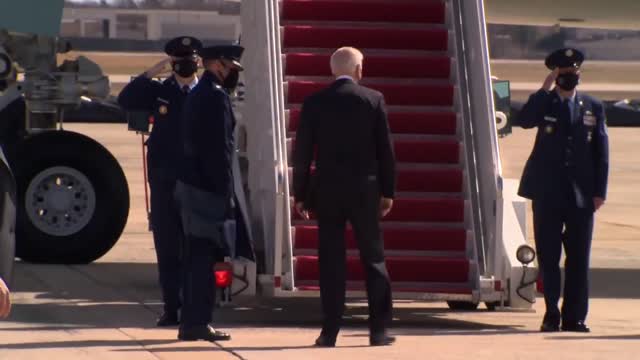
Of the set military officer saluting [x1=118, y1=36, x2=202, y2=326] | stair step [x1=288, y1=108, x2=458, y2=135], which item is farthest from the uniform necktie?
military officer saluting [x1=118, y1=36, x2=202, y2=326]

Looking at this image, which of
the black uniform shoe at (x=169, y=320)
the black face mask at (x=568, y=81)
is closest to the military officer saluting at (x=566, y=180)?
the black face mask at (x=568, y=81)

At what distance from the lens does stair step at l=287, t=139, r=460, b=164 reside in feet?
34.9

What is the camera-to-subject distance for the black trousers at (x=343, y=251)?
343 inches

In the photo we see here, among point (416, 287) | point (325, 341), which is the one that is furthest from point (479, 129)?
point (325, 341)

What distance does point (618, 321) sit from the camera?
10.5 m

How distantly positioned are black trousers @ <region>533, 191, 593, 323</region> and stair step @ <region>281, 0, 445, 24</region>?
7.33 ft

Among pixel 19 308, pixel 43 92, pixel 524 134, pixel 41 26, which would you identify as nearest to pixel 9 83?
pixel 43 92

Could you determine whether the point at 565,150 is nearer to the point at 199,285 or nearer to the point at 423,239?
the point at 423,239

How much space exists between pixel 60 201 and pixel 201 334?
15.6 ft

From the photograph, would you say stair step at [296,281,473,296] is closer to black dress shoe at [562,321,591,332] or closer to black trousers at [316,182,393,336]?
black dress shoe at [562,321,591,332]

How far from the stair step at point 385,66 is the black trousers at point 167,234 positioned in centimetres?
157

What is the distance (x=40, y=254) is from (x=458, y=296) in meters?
4.80

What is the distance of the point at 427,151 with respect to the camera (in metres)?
10.7

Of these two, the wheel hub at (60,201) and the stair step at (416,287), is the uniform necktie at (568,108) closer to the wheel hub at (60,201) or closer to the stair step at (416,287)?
the stair step at (416,287)
